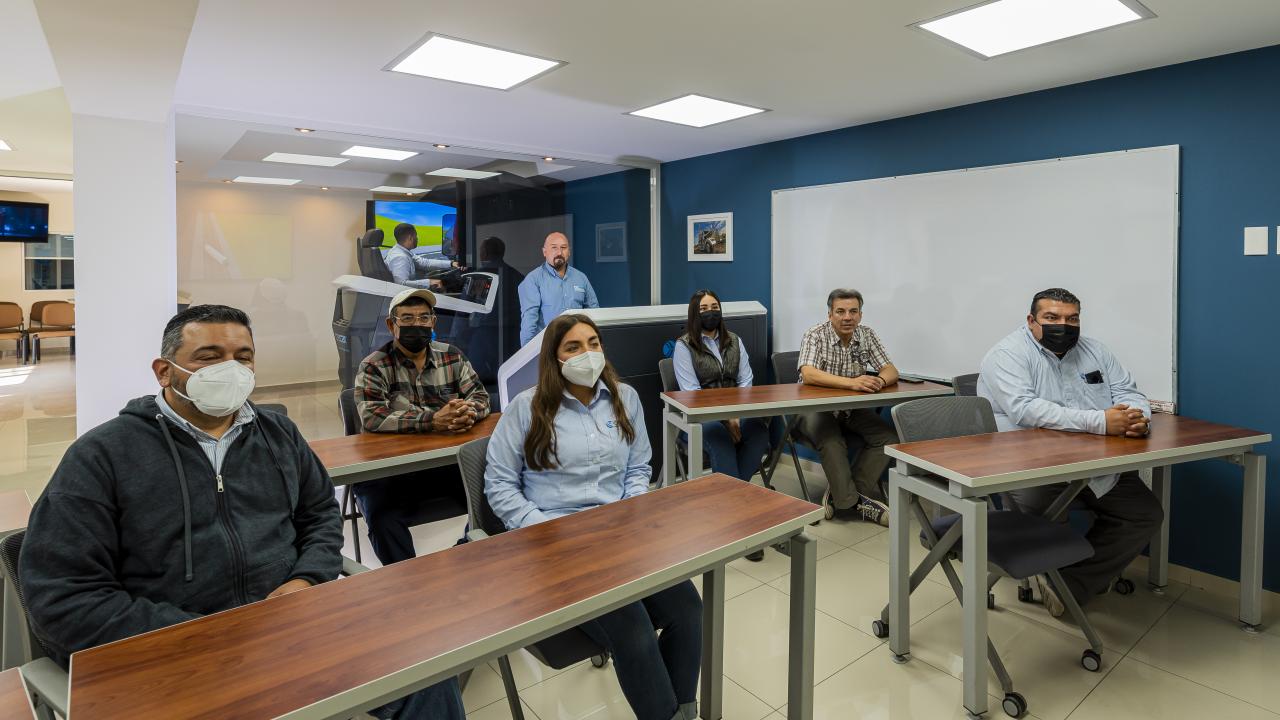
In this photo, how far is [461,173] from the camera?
512 centimetres

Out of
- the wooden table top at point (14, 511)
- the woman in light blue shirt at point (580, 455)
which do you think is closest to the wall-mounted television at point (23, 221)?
the wooden table top at point (14, 511)

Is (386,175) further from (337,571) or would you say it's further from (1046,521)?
(1046,521)

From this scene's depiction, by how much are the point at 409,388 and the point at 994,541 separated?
7.87ft

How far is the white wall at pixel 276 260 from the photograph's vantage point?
4.09 metres

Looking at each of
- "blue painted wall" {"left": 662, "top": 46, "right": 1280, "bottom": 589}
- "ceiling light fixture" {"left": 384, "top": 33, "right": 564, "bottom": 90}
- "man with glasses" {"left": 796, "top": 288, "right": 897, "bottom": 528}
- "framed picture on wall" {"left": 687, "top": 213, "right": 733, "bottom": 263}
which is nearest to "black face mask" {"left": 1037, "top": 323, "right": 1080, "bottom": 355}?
"blue painted wall" {"left": 662, "top": 46, "right": 1280, "bottom": 589}

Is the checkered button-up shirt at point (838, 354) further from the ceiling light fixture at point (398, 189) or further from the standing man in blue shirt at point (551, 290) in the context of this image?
the ceiling light fixture at point (398, 189)

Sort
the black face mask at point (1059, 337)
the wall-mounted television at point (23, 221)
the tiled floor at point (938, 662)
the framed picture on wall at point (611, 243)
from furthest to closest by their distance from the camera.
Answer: the wall-mounted television at point (23, 221) → the framed picture on wall at point (611, 243) → the black face mask at point (1059, 337) → the tiled floor at point (938, 662)

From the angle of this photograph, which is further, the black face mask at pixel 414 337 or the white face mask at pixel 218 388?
the black face mask at pixel 414 337

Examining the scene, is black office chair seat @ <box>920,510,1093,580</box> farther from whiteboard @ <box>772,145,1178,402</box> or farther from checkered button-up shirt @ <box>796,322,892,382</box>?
checkered button-up shirt @ <box>796,322,892,382</box>

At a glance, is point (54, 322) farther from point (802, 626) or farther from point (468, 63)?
point (802, 626)

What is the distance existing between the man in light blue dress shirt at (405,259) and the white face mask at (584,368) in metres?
2.93

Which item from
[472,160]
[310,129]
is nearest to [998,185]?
[472,160]

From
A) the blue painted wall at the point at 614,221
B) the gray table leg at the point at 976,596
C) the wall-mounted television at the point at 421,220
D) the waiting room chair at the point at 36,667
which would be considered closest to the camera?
the waiting room chair at the point at 36,667

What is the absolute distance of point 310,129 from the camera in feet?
14.2
